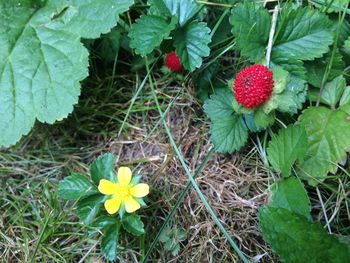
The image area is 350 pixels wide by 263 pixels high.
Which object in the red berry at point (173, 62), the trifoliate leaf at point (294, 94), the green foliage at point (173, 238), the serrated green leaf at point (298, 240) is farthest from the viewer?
the red berry at point (173, 62)

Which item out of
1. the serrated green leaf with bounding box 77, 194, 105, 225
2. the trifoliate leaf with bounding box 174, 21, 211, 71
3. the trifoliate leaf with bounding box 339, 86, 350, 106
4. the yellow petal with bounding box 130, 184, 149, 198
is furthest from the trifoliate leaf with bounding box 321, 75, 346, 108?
the serrated green leaf with bounding box 77, 194, 105, 225

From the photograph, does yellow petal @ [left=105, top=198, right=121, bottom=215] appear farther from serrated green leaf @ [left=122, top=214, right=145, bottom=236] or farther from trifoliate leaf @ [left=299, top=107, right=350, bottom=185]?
trifoliate leaf @ [left=299, top=107, right=350, bottom=185]

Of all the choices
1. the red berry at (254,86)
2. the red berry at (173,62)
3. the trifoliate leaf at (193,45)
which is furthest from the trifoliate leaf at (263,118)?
the red berry at (173,62)

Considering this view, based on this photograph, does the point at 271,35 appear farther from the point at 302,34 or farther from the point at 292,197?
the point at 292,197

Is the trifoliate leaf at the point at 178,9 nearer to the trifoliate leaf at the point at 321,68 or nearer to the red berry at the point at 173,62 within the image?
the red berry at the point at 173,62

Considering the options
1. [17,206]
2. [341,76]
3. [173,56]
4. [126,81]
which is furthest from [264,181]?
[17,206]

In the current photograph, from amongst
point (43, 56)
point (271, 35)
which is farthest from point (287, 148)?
point (43, 56)
